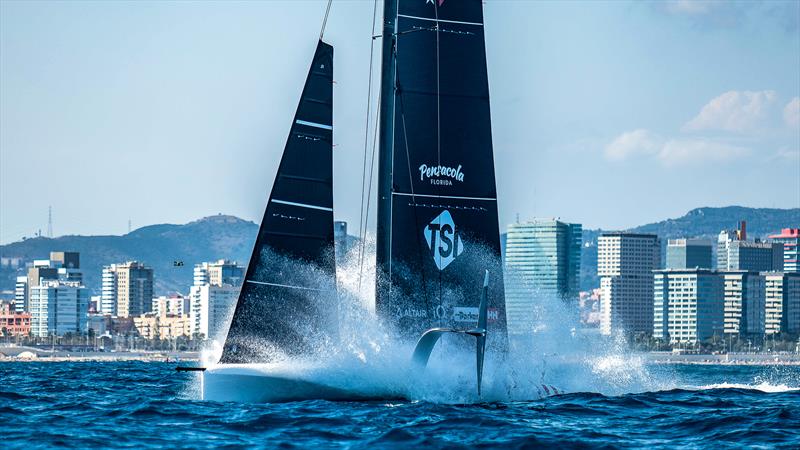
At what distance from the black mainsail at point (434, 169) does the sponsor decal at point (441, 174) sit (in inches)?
0.9

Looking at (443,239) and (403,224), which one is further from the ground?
(403,224)

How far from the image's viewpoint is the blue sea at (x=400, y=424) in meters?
26.2

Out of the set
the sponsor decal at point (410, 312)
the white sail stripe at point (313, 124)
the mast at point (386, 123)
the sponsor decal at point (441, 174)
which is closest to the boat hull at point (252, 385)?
the sponsor decal at point (410, 312)

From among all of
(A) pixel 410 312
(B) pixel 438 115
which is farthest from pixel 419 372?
(B) pixel 438 115

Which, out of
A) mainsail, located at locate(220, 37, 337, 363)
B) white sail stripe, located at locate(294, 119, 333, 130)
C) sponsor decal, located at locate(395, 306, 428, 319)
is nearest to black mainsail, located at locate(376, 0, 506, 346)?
sponsor decal, located at locate(395, 306, 428, 319)

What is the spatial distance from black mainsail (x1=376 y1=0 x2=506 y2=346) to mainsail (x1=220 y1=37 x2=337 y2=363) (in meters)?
2.04

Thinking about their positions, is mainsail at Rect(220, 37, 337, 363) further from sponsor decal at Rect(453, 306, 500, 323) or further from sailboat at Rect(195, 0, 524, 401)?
sponsor decal at Rect(453, 306, 500, 323)

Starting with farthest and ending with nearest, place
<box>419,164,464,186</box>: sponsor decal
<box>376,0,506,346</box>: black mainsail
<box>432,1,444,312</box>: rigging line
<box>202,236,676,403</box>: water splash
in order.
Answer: <box>432,1,444,312</box>: rigging line
<box>419,164,464,186</box>: sponsor decal
<box>376,0,506,346</box>: black mainsail
<box>202,236,676,403</box>: water splash

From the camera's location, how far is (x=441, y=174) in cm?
3488

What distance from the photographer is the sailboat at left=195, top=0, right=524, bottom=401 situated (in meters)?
31.7

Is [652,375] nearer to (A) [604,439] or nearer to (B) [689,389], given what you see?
(B) [689,389]

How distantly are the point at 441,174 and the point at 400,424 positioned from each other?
27.6 ft

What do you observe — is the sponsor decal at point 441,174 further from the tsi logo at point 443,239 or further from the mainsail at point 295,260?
the mainsail at point 295,260

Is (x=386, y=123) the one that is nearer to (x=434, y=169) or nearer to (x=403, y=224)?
(x=434, y=169)
